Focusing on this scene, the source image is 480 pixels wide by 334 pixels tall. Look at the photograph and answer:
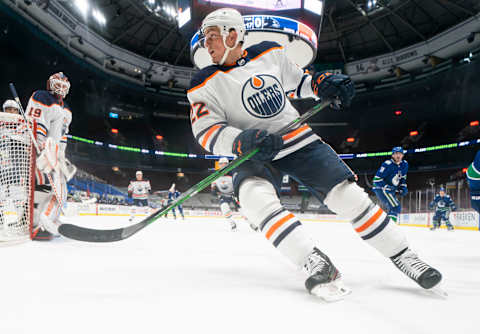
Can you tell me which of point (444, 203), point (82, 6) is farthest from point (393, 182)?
point (82, 6)

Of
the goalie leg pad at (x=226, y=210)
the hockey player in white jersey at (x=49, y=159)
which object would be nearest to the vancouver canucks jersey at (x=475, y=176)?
the hockey player in white jersey at (x=49, y=159)

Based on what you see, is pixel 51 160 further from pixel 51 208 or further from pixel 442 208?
pixel 442 208

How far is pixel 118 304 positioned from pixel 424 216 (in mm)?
9324

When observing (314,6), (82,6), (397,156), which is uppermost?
(82,6)

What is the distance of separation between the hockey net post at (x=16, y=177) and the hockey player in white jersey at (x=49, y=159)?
0.24 ft

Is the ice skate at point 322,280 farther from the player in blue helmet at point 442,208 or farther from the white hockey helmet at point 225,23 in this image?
the player in blue helmet at point 442,208

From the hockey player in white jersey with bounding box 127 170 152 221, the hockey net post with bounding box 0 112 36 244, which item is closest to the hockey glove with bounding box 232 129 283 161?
the hockey net post with bounding box 0 112 36 244

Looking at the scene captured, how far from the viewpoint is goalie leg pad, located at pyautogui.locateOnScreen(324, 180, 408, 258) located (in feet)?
4.38

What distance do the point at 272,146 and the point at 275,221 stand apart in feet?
1.08

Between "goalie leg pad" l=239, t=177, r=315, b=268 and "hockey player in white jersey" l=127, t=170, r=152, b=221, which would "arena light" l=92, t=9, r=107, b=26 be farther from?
"goalie leg pad" l=239, t=177, r=315, b=268

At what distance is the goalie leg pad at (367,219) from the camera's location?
52.5 inches

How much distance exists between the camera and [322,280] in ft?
3.68

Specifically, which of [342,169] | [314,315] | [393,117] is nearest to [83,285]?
[314,315]

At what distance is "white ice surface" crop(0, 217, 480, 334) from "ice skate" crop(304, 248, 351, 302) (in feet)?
0.12
